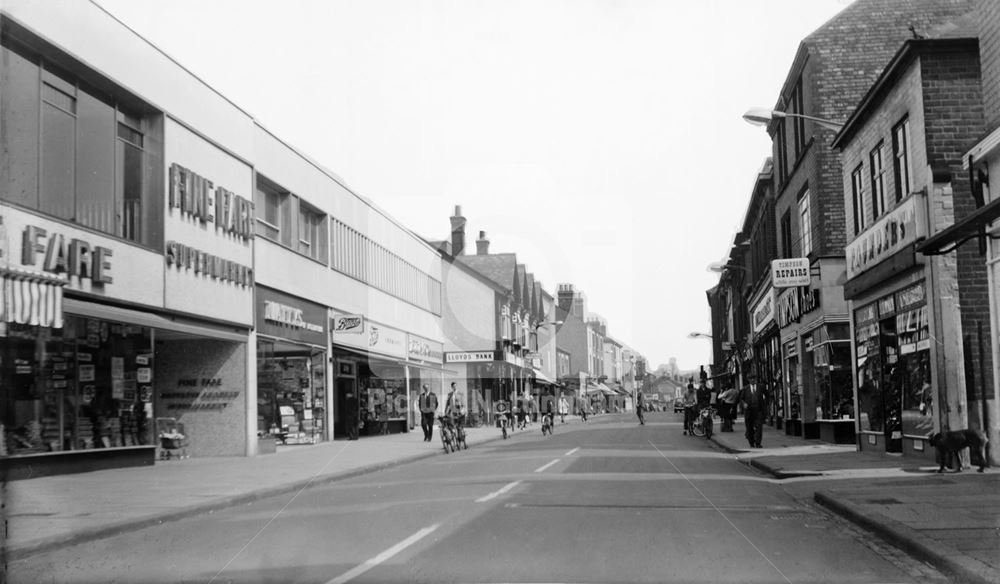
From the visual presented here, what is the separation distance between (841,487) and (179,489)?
976cm

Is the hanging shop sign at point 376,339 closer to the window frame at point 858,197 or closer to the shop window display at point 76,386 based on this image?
the shop window display at point 76,386

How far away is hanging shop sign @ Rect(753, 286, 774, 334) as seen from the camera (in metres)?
36.5

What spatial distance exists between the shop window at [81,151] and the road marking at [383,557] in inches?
322

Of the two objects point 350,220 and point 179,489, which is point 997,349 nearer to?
point 179,489

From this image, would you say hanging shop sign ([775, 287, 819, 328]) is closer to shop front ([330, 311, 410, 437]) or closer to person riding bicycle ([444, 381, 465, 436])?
person riding bicycle ([444, 381, 465, 436])

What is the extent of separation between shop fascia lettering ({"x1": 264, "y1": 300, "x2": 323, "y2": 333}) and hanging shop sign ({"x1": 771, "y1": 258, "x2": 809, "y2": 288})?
13550 millimetres

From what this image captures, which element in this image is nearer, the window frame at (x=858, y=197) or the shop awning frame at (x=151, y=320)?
the shop awning frame at (x=151, y=320)

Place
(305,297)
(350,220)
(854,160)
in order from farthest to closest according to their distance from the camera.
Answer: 1. (350,220)
2. (305,297)
3. (854,160)

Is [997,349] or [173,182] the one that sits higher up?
[173,182]

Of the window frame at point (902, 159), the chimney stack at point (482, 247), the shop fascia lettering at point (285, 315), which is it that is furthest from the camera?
the chimney stack at point (482, 247)

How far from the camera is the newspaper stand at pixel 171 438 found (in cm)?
2233

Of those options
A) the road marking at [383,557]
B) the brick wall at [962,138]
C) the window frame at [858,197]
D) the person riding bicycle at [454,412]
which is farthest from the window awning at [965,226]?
the person riding bicycle at [454,412]

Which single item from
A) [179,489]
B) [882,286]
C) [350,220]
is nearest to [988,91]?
[882,286]

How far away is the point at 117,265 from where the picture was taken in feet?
59.2
